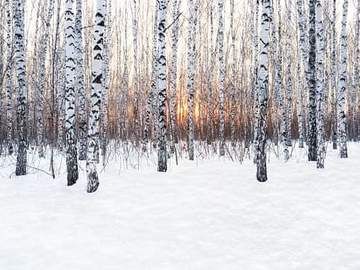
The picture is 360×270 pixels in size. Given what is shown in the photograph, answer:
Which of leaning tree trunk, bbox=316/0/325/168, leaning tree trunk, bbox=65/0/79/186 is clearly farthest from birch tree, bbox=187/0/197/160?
leaning tree trunk, bbox=65/0/79/186

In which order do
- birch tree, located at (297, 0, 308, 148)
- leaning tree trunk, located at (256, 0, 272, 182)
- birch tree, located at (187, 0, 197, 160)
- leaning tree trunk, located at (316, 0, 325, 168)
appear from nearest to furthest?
leaning tree trunk, located at (256, 0, 272, 182)
leaning tree trunk, located at (316, 0, 325, 168)
birch tree, located at (187, 0, 197, 160)
birch tree, located at (297, 0, 308, 148)

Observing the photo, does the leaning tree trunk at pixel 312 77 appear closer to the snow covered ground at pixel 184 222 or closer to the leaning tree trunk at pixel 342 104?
the leaning tree trunk at pixel 342 104

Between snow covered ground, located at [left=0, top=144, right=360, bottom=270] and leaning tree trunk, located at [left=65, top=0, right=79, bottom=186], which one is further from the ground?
leaning tree trunk, located at [left=65, top=0, right=79, bottom=186]

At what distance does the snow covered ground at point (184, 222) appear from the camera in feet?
14.8

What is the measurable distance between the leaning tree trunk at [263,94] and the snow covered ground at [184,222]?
1.18 ft

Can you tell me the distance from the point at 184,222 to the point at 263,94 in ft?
10.6

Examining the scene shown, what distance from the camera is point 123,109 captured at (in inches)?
847

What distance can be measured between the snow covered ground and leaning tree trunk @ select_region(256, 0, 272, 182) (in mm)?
359

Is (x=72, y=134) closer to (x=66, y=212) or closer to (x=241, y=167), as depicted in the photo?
(x=66, y=212)

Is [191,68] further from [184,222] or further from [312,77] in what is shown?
[184,222]

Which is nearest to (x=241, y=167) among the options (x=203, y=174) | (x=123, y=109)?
(x=203, y=174)

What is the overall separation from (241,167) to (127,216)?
4.11 m

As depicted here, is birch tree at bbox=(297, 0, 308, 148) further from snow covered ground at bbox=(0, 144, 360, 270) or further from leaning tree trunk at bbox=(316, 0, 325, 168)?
snow covered ground at bbox=(0, 144, 360, 270)

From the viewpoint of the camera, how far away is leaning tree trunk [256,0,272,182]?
7734 mm
